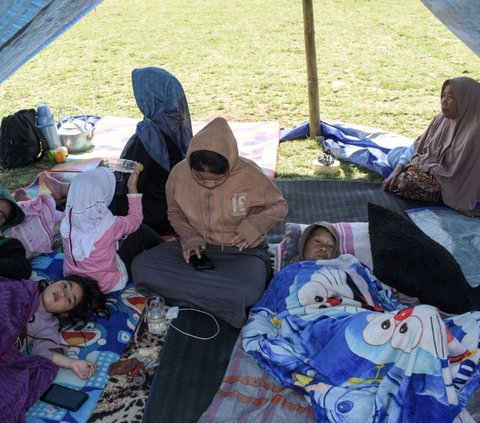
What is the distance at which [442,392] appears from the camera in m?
2.22

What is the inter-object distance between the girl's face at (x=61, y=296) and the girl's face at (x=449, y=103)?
368 cm

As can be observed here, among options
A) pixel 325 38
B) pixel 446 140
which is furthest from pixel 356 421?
pixel 325 38

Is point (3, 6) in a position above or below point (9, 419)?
above

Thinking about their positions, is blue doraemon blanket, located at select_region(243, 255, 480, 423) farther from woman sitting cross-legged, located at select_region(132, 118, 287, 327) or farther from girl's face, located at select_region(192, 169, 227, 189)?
girl's face, located at select_region(192, 169, 227, 189)

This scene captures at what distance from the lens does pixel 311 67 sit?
19.5ft

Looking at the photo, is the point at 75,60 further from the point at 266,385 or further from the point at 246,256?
the point at 266,385

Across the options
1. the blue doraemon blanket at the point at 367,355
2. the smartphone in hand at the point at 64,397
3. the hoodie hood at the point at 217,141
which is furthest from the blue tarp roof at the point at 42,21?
the blue doraemon blanket at the point at 367,355

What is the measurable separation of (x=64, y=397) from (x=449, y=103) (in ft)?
13.4

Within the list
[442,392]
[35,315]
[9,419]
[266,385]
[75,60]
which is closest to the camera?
[442,392]

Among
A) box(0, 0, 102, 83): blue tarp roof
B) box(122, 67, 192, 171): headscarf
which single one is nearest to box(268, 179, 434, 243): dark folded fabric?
box(122, 67, 192, 171): headscarf

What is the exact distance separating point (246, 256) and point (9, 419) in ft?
5.74

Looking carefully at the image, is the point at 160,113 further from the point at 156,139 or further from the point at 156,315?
the point at 156,315

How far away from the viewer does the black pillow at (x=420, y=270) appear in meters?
3.05

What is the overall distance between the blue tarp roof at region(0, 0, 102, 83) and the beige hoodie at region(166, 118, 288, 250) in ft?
4.20
